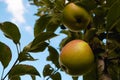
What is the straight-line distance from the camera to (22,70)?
1406mm

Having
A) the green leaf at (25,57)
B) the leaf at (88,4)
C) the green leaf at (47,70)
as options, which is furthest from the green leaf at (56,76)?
the leaf at (88,4)

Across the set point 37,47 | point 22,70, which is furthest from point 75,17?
point 22,70

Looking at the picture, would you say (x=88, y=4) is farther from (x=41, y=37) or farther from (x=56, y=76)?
(x=56, y=76)

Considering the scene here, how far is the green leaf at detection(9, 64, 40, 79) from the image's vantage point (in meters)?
1.38

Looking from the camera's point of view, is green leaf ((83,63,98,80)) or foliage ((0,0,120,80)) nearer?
foliage ((0,0,120,80))

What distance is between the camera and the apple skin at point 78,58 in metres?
1.29

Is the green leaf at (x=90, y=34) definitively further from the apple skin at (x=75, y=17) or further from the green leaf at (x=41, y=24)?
the green leaf at (x=41, y=24)

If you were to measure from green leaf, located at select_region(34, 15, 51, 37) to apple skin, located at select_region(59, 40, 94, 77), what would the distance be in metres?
0.19

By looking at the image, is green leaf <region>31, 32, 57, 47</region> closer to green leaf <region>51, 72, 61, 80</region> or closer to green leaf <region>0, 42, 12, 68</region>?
green leaf <region>0, 42, 12, 68</region>

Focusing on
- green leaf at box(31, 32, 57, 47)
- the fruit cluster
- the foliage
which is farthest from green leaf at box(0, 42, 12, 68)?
the fruit cluster

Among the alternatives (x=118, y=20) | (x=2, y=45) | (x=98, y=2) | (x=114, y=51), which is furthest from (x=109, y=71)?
(x=2, y=45)

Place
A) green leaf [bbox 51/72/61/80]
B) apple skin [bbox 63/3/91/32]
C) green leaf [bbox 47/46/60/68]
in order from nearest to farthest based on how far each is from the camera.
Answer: apple skin [bbox 63/3/91/32] < green leaf [bbox 47/46/60/68] < green leaf [bbox 51/72/61/80]

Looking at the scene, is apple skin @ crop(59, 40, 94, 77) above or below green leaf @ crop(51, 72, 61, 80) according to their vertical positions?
above

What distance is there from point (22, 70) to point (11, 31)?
0.57 feet
